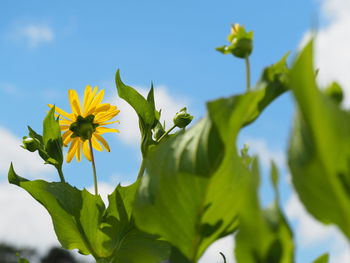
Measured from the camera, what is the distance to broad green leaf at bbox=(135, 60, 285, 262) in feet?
1.51

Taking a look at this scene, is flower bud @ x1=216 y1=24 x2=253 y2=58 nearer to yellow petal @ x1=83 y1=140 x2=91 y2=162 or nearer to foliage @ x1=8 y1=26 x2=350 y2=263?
foliage @ x1=8 y1=26 x2=350 y2=263

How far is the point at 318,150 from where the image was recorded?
36cm

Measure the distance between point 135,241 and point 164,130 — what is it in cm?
33

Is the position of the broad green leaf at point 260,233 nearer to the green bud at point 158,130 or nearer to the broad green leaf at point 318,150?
the broad green leaf at point 318,150

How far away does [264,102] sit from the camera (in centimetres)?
53

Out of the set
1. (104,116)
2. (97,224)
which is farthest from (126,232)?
(104,116)

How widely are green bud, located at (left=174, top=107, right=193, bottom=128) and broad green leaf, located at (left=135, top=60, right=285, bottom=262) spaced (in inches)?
30.9

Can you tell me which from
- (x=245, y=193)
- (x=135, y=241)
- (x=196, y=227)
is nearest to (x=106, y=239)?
(x=135, y=241)

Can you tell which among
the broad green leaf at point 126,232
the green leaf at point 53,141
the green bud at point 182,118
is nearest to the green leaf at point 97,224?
the broad green leaf at point 126,232

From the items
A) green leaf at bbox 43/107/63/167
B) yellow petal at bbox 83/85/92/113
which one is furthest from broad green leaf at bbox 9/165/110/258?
yellow petal at bbox 83/85/92/113

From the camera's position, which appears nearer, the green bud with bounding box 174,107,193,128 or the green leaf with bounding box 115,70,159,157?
the green leaf with bounding box 115,70,159,157

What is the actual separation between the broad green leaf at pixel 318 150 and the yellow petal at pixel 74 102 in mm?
1025

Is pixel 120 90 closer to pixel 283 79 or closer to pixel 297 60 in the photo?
pixel 283 79

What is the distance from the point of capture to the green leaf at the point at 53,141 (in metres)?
1.12
